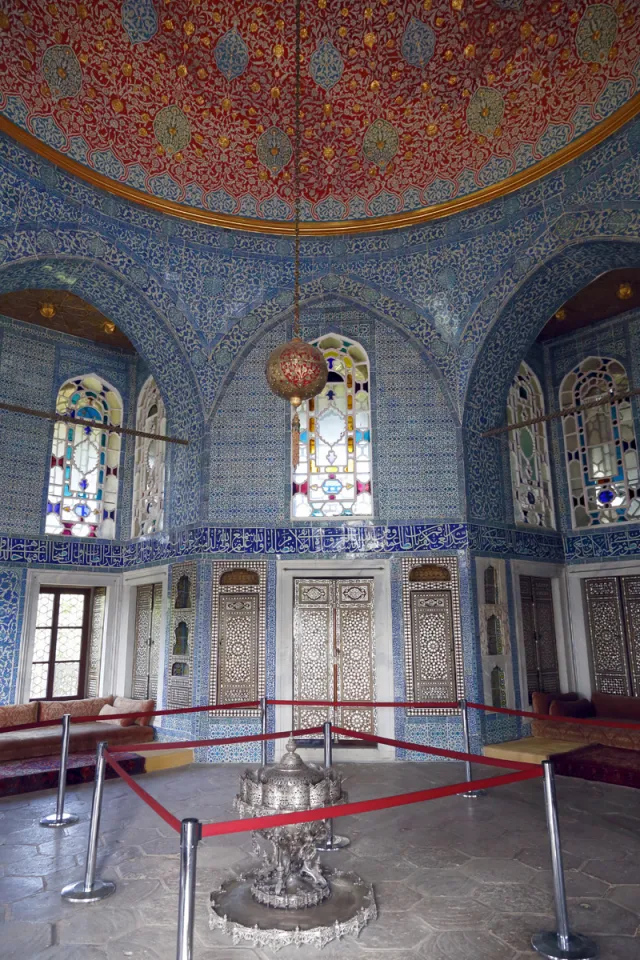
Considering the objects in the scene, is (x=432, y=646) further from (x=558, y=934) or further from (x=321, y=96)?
(x=321, y=96)

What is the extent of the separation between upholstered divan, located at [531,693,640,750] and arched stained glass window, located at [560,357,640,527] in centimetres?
193

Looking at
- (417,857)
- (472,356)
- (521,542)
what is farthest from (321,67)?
(417,857)

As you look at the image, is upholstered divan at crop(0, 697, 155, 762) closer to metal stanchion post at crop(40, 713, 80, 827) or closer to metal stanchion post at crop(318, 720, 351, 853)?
metal stanchion post at crop(40, 713, 80, 827)

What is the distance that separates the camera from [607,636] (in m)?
7.31

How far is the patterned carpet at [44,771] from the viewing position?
5.12 m

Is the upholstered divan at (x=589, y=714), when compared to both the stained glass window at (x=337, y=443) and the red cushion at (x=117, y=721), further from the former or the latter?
the red cushion at (x=117, y=721)

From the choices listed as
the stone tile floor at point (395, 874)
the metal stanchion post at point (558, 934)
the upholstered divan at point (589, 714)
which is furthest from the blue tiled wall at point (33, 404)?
the metal stanchion post at point (558, 934)

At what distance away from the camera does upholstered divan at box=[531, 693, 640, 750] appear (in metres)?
6.24

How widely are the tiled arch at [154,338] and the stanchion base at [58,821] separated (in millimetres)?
3073

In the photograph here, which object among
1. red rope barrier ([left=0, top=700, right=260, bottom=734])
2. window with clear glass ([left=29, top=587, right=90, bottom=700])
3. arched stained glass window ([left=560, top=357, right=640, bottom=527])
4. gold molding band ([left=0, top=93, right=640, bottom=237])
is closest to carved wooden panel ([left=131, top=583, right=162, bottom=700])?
window with clear glass ([left=29, top=587, right=90, bottom=700])

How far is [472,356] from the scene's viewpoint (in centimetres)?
674

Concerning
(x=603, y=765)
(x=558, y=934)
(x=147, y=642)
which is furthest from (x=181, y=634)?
(x=558, y=934)

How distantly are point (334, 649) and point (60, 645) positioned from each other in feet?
10.6

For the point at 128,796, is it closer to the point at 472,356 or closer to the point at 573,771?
the point at 573,771
